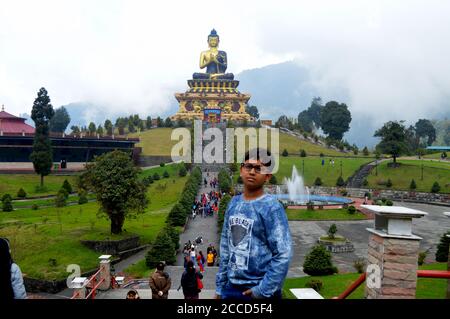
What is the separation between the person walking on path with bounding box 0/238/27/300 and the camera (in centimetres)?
437

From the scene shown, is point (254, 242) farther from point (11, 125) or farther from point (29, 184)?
point (11, 125)

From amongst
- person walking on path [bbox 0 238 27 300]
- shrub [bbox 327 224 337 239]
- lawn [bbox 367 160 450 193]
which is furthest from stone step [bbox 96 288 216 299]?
lawn [bbox 367 160 450 193]

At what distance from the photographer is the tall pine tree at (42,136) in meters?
39.7

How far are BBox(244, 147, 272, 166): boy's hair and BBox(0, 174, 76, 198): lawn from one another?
35.6 meters

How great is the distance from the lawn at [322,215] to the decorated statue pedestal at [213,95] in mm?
49687

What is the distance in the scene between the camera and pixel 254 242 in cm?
434

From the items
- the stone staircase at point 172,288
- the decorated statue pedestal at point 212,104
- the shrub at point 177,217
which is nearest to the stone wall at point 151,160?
the decorated statue pedestal at point 212,104

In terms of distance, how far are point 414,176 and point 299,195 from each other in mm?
14288

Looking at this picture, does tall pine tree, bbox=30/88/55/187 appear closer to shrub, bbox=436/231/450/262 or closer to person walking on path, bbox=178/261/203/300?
shrub, bbox=436/231/450/262

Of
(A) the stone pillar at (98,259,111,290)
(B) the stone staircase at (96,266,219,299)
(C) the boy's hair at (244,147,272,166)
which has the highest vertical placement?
(C) the boy's hair at (244,147,272,166)

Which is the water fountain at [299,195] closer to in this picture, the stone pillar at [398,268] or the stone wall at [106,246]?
the stone wall at [106,246]

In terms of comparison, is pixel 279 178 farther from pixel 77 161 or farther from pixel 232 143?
pixel 77 161

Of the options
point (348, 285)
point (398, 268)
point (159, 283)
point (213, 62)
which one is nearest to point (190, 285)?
point (159, 283)

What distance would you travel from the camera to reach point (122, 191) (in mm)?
21734
